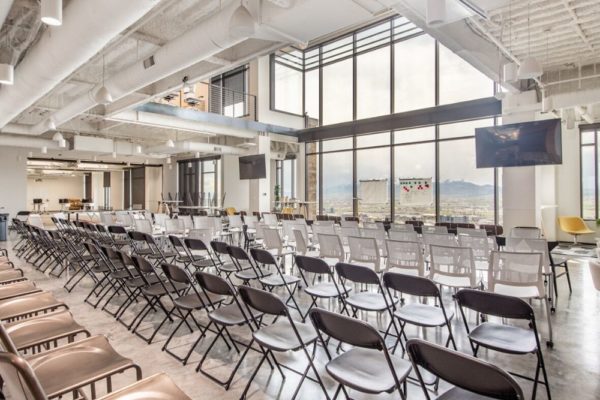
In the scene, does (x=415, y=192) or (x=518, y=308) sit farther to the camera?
(x=415, y=192)

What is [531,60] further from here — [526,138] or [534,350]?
[534,350]

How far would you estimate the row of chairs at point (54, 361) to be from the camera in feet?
4.17

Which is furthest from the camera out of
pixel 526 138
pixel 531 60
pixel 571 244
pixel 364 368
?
pixel 571 244

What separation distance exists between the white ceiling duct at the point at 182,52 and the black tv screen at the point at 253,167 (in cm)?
592

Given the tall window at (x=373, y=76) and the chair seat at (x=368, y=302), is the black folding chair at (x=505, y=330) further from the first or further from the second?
the tall window at (x=373, y=76)

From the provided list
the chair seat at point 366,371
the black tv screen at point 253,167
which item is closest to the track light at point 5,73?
the chair seat at point 366,371

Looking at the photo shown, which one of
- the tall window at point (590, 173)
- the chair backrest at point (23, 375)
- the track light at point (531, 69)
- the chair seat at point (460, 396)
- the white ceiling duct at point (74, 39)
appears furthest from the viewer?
the tall window at point (590, 173)

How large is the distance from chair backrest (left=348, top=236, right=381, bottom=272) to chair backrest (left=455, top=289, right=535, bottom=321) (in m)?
1.85

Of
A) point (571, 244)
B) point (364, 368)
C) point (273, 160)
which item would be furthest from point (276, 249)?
point (273, 160)

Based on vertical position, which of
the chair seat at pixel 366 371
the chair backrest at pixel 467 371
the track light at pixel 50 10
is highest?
the track light at pixel 50 10

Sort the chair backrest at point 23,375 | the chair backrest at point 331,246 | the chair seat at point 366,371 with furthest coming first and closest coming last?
the chair backrest at point 331,246 → the chair seat at point 366,371 → the chair backrest at point 23,375

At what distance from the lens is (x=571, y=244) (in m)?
9.38

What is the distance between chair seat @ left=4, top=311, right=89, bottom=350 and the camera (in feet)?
7.28

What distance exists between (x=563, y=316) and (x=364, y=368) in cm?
333
